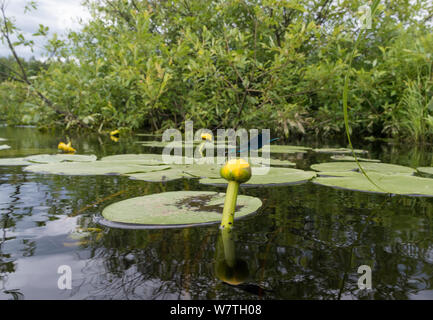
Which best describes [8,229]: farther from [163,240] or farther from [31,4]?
[31,4]

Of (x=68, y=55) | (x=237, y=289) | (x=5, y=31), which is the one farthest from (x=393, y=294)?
(x=68, y=55)

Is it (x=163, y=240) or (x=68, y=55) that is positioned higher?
(x=68, y=55)

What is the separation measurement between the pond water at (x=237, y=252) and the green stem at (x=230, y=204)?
33mm

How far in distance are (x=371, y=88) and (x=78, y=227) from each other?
13.6ft

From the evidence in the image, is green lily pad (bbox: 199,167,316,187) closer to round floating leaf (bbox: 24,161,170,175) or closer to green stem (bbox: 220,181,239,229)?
round floating leaf (bbox: 24,161,170,175)

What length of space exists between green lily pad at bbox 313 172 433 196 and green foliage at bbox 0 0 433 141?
215cm

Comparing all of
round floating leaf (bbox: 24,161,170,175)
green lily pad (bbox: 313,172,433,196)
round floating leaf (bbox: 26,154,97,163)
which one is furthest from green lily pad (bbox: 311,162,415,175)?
round floating leaf (bbox: 26,154,97,163)

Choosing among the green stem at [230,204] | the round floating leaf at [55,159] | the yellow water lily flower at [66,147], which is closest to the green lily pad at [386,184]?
the green stem at [230,204]

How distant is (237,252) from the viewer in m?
0.76

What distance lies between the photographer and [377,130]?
5281mm

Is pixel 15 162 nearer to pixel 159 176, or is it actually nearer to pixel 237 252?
pixel 159 176

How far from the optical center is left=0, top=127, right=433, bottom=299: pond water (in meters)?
0.60

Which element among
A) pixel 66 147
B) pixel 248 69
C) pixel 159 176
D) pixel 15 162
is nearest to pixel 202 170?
pixel 159 176

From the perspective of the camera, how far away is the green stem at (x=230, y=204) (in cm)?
86
